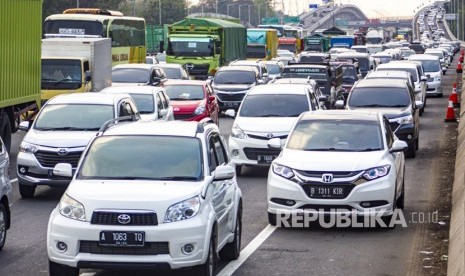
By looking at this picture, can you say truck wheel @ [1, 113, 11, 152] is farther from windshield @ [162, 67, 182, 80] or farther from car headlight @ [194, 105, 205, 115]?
windshield @ [162, 67, 182, 80]

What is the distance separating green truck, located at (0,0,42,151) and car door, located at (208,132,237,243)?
1128 centimetres

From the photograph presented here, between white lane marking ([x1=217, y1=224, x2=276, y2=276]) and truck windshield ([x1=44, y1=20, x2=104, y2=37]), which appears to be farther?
truck windshield ([x1=44, y1=20, x2=104, y2=37])

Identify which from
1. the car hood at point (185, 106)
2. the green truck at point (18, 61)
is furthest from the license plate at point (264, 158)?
the car hood at point (185, 106)

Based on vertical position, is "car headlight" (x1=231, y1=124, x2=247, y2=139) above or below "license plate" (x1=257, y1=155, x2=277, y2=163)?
above

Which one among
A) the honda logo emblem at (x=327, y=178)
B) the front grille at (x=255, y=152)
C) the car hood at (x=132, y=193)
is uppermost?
the car hood at (x=132, y=193)

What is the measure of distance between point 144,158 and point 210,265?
1.44 meters

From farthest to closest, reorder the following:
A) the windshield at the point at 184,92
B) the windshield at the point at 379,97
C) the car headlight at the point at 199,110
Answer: the windshield at the point at 184,92, the car headlight at the point at 199,110, the windshield at the point at 379,97

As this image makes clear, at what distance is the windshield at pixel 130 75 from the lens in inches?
1407

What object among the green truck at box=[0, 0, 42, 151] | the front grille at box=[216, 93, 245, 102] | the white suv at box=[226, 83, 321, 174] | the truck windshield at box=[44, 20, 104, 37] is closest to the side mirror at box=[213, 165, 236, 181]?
the white suv at box=[226, 83, 321, 174]

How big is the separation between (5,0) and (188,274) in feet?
44.2

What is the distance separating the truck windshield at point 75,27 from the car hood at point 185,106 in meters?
16.6

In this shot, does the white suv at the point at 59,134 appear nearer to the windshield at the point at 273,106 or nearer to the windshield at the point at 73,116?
the windshield at the point at 73,116

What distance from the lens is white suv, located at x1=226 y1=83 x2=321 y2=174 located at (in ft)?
76.5
